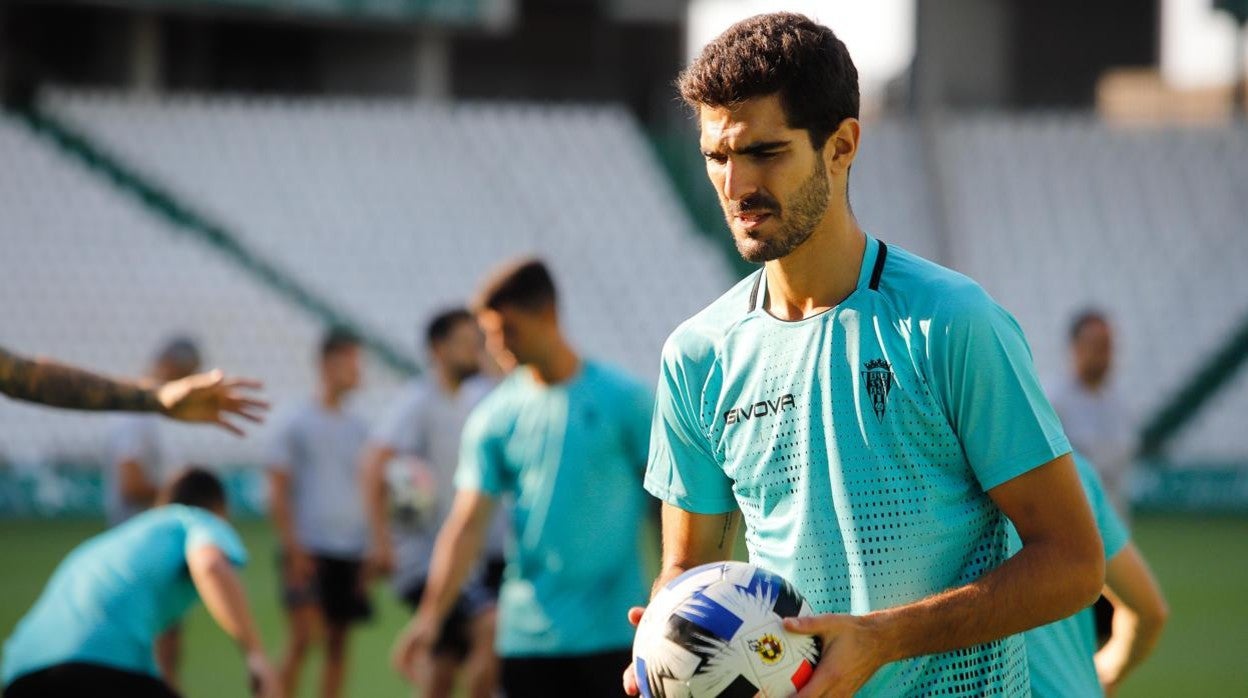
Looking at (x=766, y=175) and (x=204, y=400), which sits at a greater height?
(x=766, y=175)

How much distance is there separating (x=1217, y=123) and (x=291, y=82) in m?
17.8

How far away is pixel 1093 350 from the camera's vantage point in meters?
10.7

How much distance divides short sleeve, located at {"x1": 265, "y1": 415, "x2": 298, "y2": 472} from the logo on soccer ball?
812 cm

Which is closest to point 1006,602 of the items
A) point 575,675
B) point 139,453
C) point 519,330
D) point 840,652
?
point 840,652

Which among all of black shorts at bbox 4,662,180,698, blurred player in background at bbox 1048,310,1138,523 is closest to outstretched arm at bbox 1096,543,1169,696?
black shorts at bbox 4,662,180,698

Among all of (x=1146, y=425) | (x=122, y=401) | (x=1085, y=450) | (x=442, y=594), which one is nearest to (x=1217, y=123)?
(x=1146, y=425)

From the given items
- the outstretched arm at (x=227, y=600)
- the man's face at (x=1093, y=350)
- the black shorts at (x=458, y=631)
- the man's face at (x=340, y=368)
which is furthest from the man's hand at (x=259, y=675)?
the man's face at (x=1093, y=350)

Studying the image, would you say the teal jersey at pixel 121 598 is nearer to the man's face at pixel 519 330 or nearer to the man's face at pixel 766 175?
the man's face at pixel 519 330

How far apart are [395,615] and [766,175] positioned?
11.9 meters

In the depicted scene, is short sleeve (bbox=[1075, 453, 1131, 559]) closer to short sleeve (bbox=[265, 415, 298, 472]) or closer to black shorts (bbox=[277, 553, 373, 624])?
black shorts (bbox=[277, 553, 373, 624])

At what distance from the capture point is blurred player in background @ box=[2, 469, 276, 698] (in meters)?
6.02

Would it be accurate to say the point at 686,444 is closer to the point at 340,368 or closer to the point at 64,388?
the point at 64,388

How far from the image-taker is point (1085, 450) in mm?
10688

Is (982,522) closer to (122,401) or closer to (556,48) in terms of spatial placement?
(122,401)
